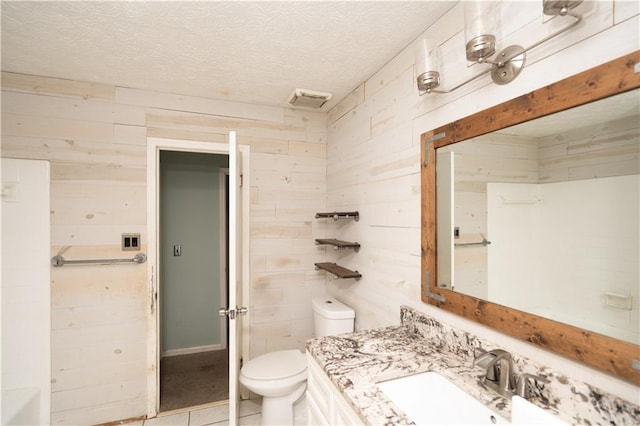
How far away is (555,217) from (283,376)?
1719mm

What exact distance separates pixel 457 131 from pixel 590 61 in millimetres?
510

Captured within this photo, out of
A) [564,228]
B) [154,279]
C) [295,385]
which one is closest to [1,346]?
[154,279]

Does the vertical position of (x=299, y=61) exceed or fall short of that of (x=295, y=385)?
it exceeds it

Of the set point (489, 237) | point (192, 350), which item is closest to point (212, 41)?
point (489, 237)

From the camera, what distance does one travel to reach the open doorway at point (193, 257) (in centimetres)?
329

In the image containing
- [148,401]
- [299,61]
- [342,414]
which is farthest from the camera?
[148,401]

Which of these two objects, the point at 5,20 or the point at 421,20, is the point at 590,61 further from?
the point at 5,20

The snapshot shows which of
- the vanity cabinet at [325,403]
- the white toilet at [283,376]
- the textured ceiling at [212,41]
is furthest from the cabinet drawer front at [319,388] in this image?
the textured ceiling at [212,41]

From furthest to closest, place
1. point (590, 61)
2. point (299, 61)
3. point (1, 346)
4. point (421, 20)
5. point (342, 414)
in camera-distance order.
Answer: point (1, 346)
point (299, 61)
point (421, 20)
point (342, 414)
point (590, 61)

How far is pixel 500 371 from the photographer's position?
1.07m

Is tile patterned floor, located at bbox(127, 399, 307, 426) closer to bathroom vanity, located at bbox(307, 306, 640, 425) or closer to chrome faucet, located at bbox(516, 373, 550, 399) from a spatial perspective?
bathroom vanity, located at bbox(307, 306, 640, 425)

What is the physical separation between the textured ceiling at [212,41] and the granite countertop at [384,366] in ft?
5.12

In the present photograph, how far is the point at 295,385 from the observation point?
1.99m

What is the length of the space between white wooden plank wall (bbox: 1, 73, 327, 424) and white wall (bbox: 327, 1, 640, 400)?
773 millimetres
